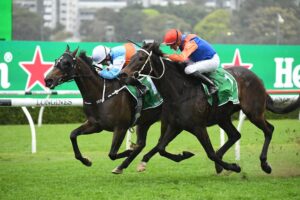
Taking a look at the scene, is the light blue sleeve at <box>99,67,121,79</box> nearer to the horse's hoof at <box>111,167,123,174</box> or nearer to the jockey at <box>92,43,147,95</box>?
the jockey at <box>92,43,147,95</box>

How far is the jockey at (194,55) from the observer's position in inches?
282

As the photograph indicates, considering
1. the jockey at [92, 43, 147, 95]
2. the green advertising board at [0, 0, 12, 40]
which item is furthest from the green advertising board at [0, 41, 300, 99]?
the jockey at [92, 43, 147, 95]

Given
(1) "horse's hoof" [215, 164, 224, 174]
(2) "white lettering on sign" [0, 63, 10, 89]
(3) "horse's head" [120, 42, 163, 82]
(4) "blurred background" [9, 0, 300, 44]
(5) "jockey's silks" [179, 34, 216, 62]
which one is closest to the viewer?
(3) "horse's head" [120, 42, 163, 82]

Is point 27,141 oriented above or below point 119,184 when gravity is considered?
below

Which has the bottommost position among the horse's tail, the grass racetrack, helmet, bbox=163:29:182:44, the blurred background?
the blurred background

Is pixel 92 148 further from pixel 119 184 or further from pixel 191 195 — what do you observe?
pixel 191 195

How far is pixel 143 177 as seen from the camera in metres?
7.59

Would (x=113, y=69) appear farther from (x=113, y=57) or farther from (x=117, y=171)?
(x=117, y=171)

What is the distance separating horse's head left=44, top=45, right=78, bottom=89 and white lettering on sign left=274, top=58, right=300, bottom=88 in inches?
343

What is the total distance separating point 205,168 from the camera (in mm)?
8367

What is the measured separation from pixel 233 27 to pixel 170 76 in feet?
125

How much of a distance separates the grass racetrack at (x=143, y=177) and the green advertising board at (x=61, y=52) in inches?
108

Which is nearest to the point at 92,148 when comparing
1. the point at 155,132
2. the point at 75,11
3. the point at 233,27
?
the point at 155,132

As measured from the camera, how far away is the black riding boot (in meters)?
7.24
